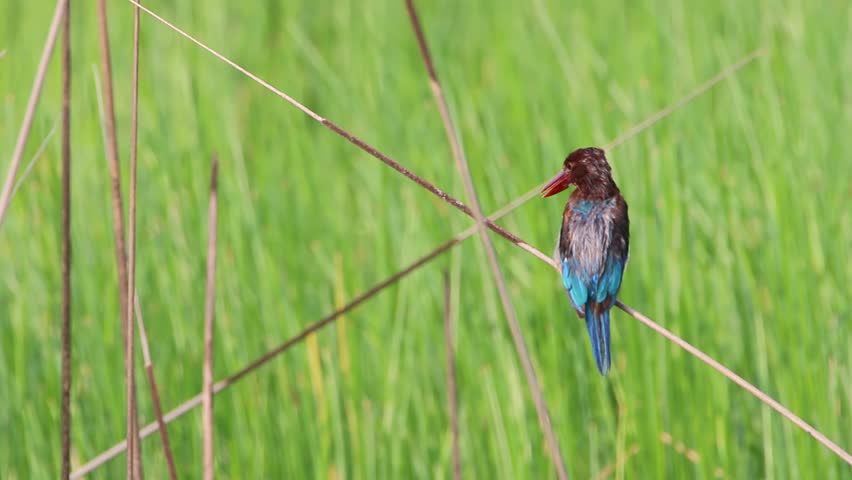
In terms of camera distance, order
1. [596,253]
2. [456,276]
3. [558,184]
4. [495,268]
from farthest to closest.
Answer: [456,276] < [596,253] < [558,184] < [495,268]

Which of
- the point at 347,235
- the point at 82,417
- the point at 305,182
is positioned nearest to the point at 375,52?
the point at 305,182

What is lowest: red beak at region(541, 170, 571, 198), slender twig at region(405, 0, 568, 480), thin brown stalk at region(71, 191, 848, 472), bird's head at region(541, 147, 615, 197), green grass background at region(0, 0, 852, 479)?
slender twig at region(405, 0, 568, 480)

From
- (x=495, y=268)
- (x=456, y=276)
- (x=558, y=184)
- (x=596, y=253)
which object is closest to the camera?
(x=495, y=268)

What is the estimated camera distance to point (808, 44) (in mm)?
3766

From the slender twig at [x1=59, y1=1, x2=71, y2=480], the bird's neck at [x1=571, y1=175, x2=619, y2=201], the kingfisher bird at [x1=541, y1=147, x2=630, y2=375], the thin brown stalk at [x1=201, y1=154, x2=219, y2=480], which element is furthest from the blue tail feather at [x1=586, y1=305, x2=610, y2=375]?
the slender twig at [x1=59, y1=1, x2=71, y2=480]

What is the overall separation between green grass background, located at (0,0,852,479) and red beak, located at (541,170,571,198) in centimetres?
72

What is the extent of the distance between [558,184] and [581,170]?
4cm

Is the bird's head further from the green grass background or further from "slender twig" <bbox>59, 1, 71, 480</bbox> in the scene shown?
the green grass background

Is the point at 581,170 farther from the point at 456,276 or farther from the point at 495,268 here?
the point at 456,276

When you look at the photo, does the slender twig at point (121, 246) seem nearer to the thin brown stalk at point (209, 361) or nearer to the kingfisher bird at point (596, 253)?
the thin brown stalk at point (209, 361)

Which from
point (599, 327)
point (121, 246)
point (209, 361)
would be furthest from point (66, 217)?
point (599, 327)

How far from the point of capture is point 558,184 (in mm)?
1309

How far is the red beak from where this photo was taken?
130cm

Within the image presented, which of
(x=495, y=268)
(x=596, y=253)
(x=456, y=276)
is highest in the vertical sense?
(x=456, y=276)
